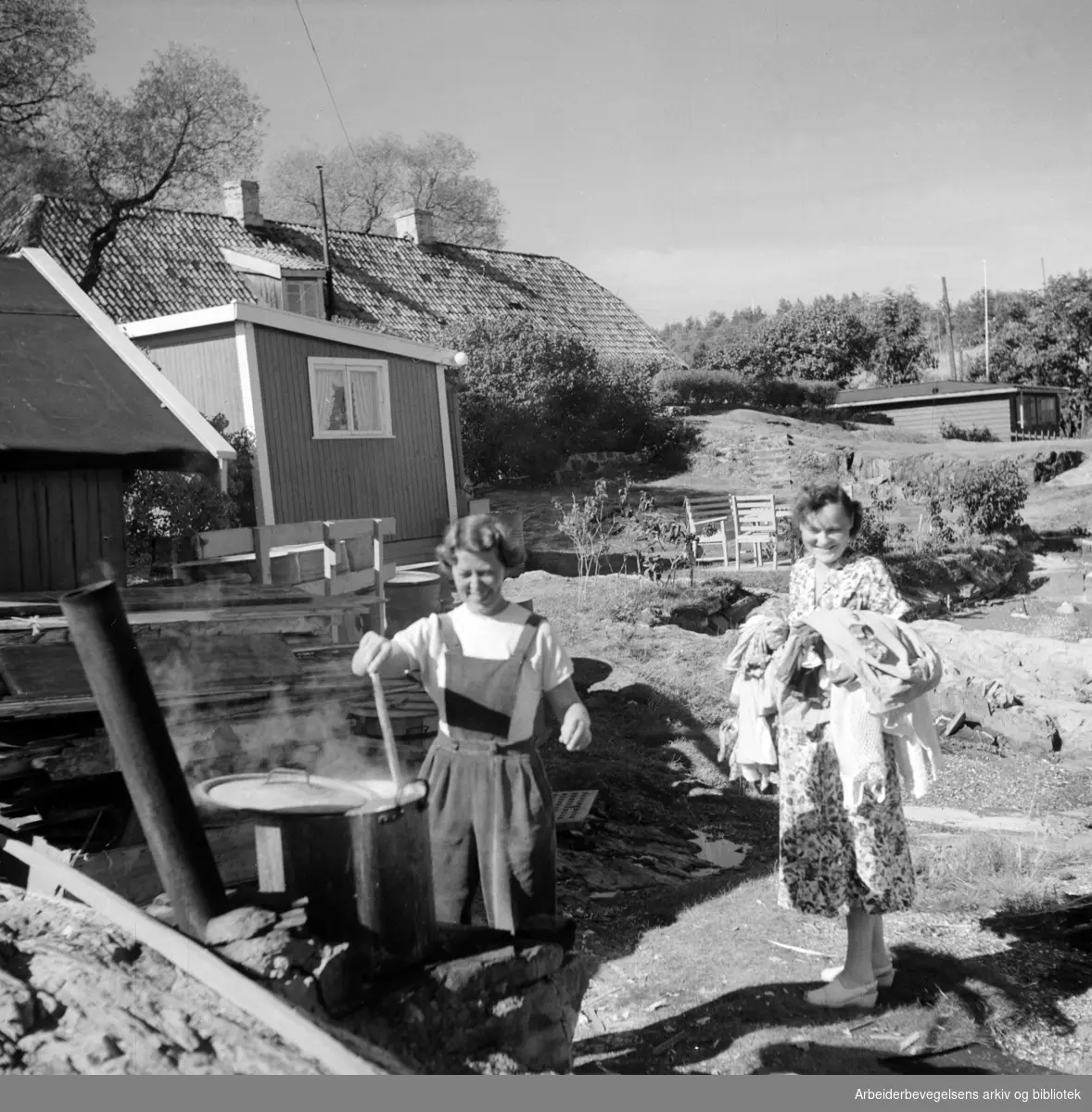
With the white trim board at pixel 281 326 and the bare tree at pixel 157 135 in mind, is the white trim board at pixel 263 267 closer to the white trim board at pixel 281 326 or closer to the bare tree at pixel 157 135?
the bare tree at pixel 157 135

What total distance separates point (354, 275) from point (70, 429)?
647 inches

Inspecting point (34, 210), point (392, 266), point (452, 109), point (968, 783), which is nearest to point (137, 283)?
point (34, 210)

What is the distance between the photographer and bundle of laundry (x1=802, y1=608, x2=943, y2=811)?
3.33 m

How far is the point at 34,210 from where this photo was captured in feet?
59.6

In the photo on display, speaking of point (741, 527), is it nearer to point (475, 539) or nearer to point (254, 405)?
point (254, 405)

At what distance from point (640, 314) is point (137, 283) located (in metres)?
13.8

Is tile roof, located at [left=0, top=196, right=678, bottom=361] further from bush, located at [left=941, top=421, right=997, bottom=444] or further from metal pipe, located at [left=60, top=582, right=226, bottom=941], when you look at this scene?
metal pipe, located at [left=60, top=582, right=226, bottom=941]

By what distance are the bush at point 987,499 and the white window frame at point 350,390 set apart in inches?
406

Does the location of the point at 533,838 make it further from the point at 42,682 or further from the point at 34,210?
the point at 34,210

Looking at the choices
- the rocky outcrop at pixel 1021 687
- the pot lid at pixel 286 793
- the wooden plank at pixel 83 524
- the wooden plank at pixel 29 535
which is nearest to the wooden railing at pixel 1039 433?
the rocky outcrop at pixel 1021 687

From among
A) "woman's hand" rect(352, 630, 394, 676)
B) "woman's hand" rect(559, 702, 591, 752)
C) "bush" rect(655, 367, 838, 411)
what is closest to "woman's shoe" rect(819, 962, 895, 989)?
"woman's hand" rect(559, 702, 591, 752)

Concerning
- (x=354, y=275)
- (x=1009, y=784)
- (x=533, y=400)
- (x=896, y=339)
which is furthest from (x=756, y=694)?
(x=896, y=339)

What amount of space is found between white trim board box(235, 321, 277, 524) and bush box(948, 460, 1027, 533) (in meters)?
12.1

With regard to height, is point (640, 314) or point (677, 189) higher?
point (640, 314)
